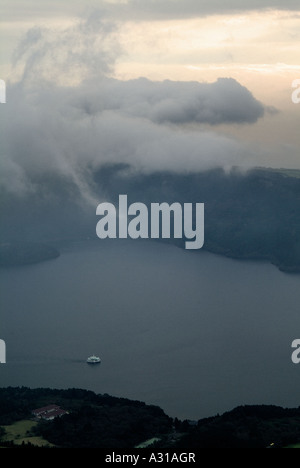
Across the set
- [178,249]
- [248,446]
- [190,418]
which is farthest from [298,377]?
[178,249]

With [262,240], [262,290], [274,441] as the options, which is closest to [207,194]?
[262,240]

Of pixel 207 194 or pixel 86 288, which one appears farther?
pixel 207 194

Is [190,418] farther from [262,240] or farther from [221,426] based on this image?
[262,240]

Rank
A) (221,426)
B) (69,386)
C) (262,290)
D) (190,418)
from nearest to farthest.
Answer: (221,426) → (190,418) → (69,386) → (262,290)

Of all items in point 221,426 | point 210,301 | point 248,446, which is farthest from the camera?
point 210,301

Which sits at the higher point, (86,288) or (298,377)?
(86,288)
